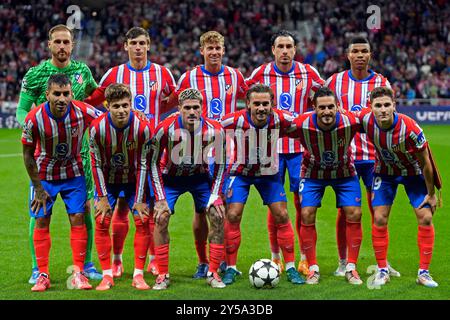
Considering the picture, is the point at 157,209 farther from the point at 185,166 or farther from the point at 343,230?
the point at 343,230

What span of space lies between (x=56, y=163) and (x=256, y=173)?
171 cm

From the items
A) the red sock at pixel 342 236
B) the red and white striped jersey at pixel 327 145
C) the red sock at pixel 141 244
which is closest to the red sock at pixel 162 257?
the red sock at pixel 141 244

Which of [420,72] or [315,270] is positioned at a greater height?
[420,72]

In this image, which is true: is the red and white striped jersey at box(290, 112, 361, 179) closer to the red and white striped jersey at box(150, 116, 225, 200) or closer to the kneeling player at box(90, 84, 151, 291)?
the red and white striped jersey at box(150, 116, 225, 200)

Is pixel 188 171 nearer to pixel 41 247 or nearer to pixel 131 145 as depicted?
pixel 131 145

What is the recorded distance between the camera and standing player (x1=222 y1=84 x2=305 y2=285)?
6559 millimetres

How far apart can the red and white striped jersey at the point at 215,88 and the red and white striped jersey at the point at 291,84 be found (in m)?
0.27

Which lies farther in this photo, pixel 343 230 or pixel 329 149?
pixel 343 230

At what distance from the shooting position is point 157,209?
632 centimetres

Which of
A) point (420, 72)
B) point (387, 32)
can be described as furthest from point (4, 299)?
point (387, 32)

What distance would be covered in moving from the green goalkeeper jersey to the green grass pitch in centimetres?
155

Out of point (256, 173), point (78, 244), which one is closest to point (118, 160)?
point (78, 244)

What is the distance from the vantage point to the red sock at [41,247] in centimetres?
634

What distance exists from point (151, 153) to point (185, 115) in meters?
0.43
